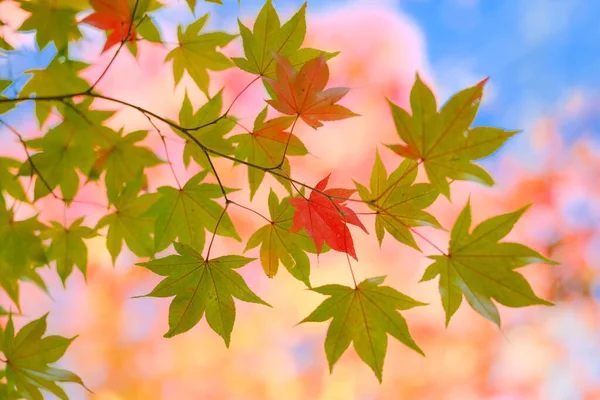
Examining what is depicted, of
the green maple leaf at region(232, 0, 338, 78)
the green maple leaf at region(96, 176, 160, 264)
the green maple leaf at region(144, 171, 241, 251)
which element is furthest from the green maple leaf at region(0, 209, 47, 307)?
the green maple leaf at region(232, 0, 338, 78)

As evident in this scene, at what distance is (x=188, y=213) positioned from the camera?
2.67 feet

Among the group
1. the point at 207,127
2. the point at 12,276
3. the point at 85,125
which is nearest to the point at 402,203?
the point at 207,127

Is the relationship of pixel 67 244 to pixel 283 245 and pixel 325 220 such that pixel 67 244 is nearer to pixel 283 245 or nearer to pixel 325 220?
pixel 283 245

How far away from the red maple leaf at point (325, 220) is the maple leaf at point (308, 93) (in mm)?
82

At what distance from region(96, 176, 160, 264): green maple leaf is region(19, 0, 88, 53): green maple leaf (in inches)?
11.0

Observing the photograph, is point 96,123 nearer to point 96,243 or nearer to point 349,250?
point 349,250

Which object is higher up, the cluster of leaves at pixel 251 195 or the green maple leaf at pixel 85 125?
the green maple leaf at pixel 85 125

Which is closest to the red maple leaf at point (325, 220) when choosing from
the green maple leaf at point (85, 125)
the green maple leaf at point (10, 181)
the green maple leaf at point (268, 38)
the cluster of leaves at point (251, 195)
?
the cluster of leaves at point (251, 195)

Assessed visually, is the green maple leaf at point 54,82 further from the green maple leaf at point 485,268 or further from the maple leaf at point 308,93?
the green maple leaf at point 485,268

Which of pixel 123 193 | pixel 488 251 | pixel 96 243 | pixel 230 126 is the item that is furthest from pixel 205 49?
pixel 96 243

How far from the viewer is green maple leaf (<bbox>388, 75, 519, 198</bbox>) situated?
20.4 inches

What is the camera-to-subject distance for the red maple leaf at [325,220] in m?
0.62

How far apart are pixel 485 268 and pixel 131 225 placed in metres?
0.63

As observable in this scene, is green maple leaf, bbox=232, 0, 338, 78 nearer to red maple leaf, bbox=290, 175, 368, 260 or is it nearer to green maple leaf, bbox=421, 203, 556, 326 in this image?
red maple leaf, bbox=290, 175, 368, 260
